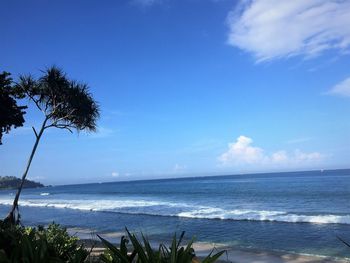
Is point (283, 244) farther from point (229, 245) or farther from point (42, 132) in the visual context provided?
point (42, 132)

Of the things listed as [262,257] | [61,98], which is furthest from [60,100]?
[262,257]

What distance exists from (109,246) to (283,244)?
1552cm

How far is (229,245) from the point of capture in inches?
658

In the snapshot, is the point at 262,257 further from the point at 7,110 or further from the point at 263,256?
the point at 7,110

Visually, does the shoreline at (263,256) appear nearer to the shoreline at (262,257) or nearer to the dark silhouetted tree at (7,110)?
the shoreline at (262,257)

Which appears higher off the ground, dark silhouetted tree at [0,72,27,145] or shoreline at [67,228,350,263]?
dark silhouetted tree at [0,72,27,145]

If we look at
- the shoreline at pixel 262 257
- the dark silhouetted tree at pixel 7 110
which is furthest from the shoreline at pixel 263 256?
the dark silhouetted tree at pixel 7 110

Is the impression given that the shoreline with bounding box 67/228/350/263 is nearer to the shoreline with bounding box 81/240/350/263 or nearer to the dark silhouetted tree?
the shoreline with bounding box 81/240/350/263

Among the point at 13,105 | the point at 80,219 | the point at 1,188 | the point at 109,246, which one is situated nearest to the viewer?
the point at 109,246

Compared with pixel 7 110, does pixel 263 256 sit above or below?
below

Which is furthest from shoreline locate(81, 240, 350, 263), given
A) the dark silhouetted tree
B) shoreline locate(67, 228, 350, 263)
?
the dark silhouetted tree

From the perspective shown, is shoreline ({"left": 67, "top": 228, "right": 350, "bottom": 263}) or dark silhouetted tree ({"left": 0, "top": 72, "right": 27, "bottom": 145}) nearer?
dark silhouetted tree ({"left": 0, "top": 72, "right": 27, "bottom": 145})

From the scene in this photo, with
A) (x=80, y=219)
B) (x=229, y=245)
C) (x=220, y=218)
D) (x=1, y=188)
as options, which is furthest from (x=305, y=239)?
(x=1, y=188)

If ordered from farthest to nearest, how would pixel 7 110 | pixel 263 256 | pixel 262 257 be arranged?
1. pixel 263 256
2. pixel 262 257
3. pixel 7 110
